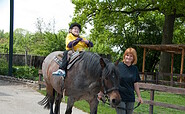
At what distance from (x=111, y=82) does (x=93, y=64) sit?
0.54 m

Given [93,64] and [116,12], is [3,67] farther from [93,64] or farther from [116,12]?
[93,64]

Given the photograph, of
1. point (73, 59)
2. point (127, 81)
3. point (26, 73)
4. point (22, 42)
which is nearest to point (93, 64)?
point (73, 59)

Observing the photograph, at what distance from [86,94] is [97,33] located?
17.0m

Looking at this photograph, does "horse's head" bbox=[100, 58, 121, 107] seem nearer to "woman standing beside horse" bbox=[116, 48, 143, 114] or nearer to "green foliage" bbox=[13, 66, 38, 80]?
"woman standing beside horse" bbox=[116, 48, 143, 114]

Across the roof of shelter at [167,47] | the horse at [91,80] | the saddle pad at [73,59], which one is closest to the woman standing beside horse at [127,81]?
the horse at [91,80]

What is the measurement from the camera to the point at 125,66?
456 centimetres

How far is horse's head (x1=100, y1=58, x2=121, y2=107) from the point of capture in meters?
3.81

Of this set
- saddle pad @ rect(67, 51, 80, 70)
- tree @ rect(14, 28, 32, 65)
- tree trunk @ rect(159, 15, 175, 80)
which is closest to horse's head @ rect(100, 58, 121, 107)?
saddle pad @ rect(67, 51, 80, 70)

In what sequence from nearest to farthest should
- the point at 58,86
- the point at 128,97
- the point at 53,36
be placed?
the point at 128,97
the point at 58,86
the point at 53,36

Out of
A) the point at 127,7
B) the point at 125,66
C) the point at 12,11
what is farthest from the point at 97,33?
the point at 125,66

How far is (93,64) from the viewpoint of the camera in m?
4.31

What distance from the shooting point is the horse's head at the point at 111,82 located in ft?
12.5

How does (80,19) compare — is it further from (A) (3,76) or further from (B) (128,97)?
(B) (128,97)

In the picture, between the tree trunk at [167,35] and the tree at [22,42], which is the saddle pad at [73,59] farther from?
the tree at [22,42]
